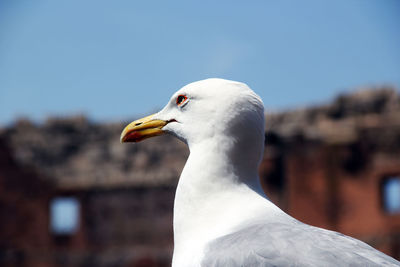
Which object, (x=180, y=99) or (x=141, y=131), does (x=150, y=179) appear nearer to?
(x=141, y=131)

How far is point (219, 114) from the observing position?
2.32 meters

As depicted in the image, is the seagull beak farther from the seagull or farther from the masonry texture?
the masonry texture

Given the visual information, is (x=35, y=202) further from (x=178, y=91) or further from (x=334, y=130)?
(x=178, y=91)

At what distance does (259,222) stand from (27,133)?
13471 mm

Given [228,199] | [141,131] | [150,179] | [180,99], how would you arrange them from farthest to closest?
[150,179] < [141,131] < [180,99] < [228,199]

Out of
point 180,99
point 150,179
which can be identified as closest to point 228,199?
point 180,99

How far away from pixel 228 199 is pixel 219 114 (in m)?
0.34

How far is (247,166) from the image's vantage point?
2.29 meters

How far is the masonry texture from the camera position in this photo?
11977 mm

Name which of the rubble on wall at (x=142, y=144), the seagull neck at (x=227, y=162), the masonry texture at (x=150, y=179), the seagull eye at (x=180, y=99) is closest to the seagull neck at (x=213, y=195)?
the seagull neck at (x=227, y=162)

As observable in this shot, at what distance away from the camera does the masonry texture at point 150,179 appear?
12.0 m

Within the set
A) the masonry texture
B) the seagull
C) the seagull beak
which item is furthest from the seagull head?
the masonry texture

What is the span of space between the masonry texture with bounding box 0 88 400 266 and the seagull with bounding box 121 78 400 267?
9.74 m

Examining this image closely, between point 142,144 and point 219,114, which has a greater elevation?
point 219,114
